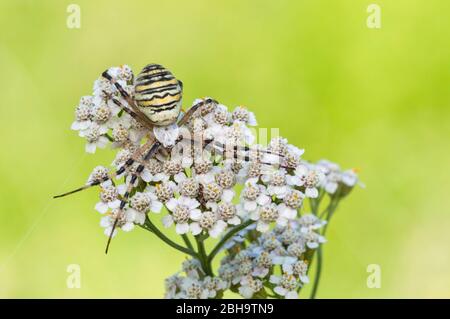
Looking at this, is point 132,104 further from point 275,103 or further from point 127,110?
point 275,103

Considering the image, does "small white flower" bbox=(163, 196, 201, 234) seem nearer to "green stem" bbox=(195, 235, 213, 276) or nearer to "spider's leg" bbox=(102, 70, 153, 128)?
"green stem" bbox=(195, 235, 213, 276)

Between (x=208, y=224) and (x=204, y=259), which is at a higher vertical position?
(x=208, y=224)

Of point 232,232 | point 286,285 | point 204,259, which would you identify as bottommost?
point 286,285

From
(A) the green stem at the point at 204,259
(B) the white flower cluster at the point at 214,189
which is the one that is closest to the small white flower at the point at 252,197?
(B) the white flower cluster at the point at 214,189

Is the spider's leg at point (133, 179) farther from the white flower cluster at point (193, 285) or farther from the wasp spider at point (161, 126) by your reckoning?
the white flower cluster at point (193, 285)

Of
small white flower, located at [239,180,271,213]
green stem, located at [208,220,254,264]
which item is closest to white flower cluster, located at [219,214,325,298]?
green stem, located at [208,220,254,264]

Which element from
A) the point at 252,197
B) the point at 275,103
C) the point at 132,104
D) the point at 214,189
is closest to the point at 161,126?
the point at 132,104
